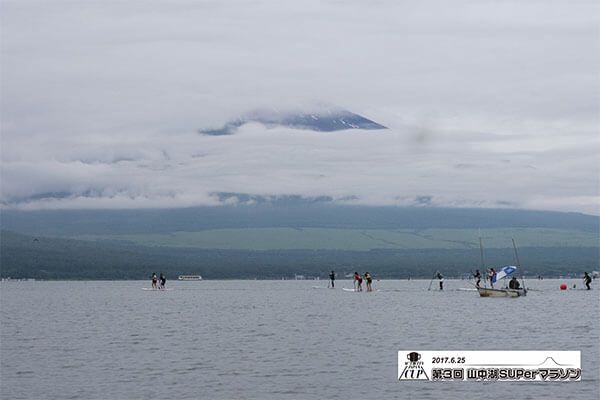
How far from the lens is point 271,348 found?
56.3 m

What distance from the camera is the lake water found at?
4153 cm

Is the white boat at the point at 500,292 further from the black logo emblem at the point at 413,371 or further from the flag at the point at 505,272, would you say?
the black logo emblem at the point at 413,371

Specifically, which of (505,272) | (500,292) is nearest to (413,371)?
(500,292)

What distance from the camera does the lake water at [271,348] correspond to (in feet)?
136

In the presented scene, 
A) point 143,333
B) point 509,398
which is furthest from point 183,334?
point 509,398

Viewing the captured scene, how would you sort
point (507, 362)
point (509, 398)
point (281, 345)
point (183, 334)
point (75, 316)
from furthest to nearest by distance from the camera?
point (75, 316)
point (183, 334)
point (281, 345)
point (507, 362)
point (509, 398)

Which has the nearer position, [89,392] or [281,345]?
[89,392]

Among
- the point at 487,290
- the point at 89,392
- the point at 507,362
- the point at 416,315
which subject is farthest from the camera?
the point at 487,290

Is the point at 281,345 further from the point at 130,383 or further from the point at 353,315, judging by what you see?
the point at 353,315

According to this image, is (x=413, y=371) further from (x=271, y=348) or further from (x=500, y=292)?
(x=500, y=292)

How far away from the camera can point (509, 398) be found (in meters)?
39.0

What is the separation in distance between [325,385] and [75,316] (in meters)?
50.0

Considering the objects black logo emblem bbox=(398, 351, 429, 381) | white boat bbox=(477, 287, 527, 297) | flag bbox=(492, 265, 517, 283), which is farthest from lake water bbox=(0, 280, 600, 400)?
flag bbox=(492, 265, 517, 283)

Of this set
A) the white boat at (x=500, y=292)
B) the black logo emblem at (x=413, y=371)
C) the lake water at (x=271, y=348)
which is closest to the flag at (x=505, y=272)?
the white boat at (x=500, y=292)
